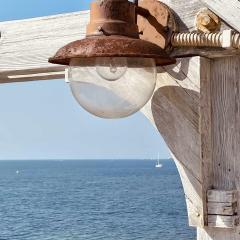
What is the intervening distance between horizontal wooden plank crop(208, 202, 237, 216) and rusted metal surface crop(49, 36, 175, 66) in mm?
518

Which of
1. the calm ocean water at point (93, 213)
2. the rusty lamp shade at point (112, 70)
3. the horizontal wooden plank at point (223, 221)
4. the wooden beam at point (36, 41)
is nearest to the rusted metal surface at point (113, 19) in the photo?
the rusty lamp shade at point (112, 70)

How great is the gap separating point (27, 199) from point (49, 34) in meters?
44.7

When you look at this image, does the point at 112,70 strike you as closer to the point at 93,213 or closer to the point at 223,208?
the point at 223,208

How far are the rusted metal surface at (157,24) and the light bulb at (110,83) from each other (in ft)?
0.78

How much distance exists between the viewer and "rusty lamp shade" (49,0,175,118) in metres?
1.65

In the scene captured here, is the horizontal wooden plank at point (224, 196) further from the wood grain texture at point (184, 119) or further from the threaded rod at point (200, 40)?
the threaded rod at point (200, 40)

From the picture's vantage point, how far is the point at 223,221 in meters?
1.90

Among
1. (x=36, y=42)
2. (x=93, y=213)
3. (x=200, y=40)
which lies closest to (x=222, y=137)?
(x=200, y=40)

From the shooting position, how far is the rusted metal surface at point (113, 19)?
1.66 metres

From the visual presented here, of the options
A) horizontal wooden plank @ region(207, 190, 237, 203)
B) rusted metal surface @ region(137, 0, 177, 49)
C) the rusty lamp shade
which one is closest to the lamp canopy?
the rusty lamp shade

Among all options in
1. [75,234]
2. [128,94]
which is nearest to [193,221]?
[128,94]

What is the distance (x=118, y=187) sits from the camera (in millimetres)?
56625

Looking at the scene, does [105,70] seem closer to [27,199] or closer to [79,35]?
[79,35]

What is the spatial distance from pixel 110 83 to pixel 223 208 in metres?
0.52
